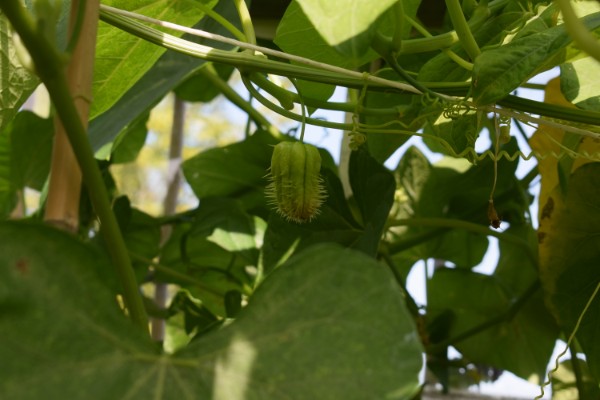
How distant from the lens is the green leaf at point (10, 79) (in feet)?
1.88

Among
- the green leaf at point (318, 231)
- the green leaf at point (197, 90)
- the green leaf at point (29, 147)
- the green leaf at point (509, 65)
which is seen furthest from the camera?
the green leaf at point (197, 90)

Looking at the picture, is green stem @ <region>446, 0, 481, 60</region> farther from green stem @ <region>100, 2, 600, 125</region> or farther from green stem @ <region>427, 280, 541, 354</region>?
green stem @ <region>427, 280, 541, 354</region>

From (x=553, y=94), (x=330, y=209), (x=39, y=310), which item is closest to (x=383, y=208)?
(x=330, y=209)

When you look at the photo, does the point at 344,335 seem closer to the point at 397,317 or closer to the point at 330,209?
the point at 397,317

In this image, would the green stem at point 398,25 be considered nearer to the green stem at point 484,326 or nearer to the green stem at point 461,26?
the green stem at point 461,26

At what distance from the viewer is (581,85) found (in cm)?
58

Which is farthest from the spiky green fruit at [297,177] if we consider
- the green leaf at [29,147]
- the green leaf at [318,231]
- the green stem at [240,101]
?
the green leaf at [29,147]

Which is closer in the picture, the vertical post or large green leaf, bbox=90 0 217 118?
large green leaf, bbox=90 0 217 118

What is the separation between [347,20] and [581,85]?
10.7 inches

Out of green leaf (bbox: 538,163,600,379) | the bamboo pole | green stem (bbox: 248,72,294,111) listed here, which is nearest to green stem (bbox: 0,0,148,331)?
the bamboo pole

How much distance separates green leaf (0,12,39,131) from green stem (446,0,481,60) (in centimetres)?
29

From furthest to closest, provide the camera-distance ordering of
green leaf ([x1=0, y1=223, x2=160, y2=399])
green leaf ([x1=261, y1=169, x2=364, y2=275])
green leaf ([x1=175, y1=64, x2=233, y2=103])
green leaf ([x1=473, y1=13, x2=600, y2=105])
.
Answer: green leaf ([x1=175, y1=64, x2=233, y2=103]), green leaf ([x1=261, y1=169, x2=364, y2=275]), green leaf ([x1=473, y1=13, x2=600, y2=105]), green leaf ([x1=0, y1=223, x2=160, y2=399])

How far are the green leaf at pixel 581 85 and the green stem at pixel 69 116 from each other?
0.35 metres

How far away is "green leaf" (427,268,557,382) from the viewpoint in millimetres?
956
